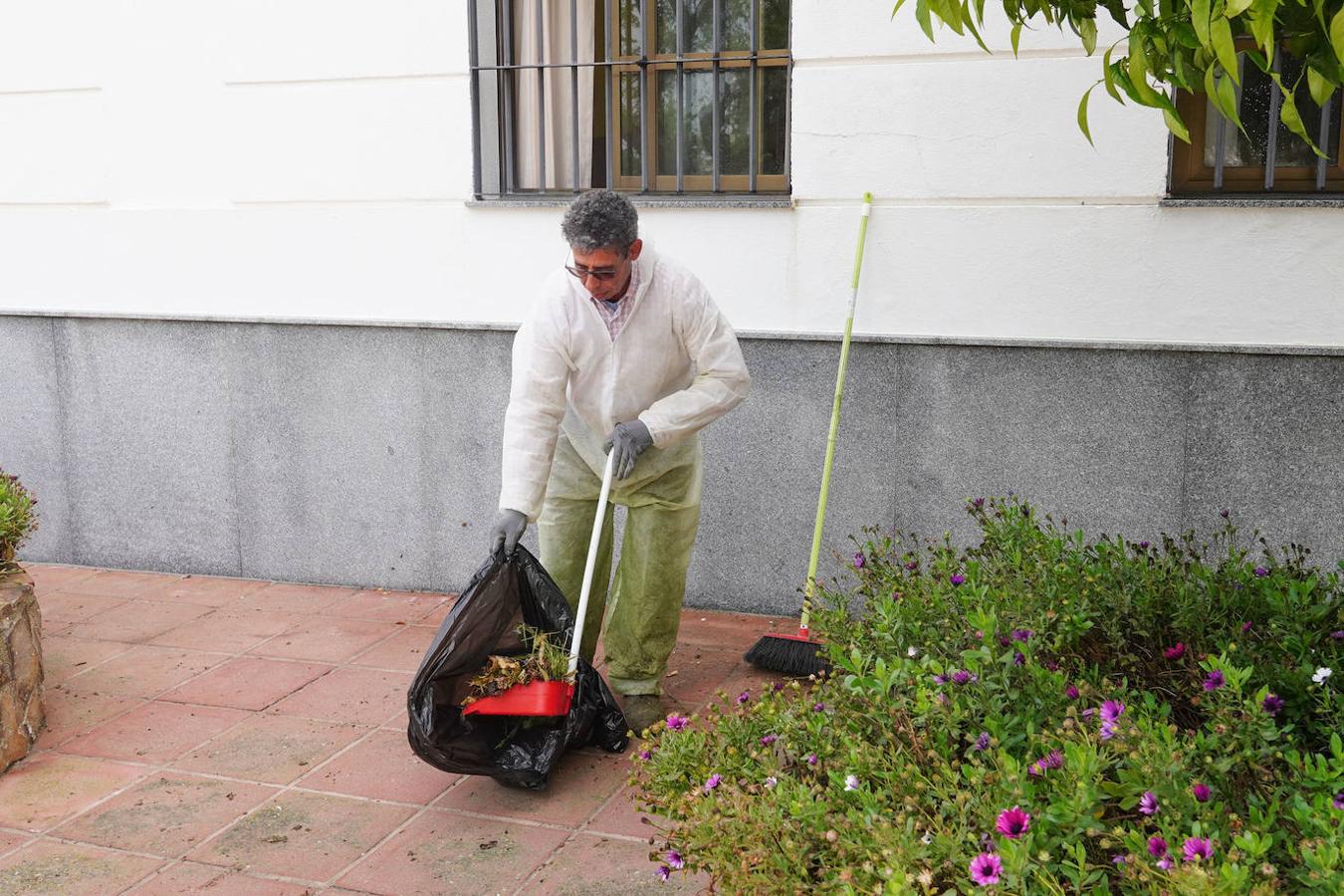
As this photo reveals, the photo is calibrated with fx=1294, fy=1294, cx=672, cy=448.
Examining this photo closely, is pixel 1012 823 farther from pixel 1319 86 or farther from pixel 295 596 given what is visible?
pixel 295 596

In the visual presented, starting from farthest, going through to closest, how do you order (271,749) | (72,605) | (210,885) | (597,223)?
(72,605) → (271,749) → (597,223) → (210,885)

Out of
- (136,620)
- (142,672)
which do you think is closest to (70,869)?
(142,672)

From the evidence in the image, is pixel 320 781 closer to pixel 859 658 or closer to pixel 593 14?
pixel 859 658

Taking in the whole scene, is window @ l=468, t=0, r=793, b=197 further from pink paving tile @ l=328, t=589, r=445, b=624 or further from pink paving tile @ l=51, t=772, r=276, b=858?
pink paving tile @ l=51, t=772, r=276, b=858

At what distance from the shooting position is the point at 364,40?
563cm

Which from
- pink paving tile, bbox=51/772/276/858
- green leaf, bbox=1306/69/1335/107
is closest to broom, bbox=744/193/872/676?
→ pink paving tile, bbox=51/772/276/858

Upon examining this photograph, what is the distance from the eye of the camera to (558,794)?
385 centimetres

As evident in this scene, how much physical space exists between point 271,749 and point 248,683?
0.66 m

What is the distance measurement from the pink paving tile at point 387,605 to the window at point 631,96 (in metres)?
1.84

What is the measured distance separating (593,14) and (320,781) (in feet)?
11.2

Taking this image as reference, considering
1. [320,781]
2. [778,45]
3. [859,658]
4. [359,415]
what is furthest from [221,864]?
[778,45]

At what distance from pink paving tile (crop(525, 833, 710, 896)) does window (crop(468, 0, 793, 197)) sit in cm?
289

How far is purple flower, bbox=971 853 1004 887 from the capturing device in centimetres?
188

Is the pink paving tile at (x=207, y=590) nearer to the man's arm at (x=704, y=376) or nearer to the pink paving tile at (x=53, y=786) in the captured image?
the pink paving tile at (x=53, y=786)
